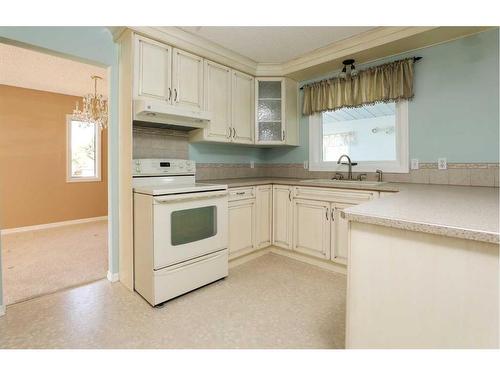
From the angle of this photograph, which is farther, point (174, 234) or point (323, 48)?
point (323, 48)

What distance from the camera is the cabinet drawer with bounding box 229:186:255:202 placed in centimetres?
252

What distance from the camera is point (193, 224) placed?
2.10 metres

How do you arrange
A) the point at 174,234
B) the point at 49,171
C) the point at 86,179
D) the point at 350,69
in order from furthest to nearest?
the point at 86,179 → the point at 49,171 → the point at 350,69 → the point at 174,234

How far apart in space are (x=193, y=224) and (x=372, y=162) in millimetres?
1965

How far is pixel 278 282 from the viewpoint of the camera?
2.28m

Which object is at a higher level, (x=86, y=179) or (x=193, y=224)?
(x=86, y=179)

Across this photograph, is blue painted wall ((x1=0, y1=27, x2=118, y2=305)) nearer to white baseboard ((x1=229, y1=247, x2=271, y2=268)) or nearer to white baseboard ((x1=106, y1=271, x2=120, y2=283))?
white baseboard ((x1=106, y1=271, x2=120, y2=283))

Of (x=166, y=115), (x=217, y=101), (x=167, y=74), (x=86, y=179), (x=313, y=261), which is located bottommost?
(x=313, y=261)

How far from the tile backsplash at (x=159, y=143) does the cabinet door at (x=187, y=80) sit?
394 mm

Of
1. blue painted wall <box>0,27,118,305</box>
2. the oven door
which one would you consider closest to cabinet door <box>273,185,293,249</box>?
the oven door

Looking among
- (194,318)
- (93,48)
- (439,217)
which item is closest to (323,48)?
(93,48)

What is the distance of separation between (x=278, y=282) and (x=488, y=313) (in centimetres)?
160

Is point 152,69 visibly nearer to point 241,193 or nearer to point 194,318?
point 241,193
